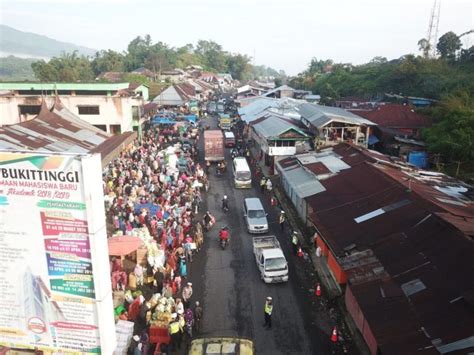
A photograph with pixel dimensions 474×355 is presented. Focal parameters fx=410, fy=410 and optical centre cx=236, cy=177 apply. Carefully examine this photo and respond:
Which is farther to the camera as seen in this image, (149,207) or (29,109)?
(29,109)

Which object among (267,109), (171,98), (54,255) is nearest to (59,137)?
(54,255)

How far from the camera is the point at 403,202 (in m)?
16.6

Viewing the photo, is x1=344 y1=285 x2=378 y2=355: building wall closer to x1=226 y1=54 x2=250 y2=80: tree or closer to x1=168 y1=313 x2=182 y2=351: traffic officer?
x1=168 y1=313 x2=182 y2=351: traffic officer

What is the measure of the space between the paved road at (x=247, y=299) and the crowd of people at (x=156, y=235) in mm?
642

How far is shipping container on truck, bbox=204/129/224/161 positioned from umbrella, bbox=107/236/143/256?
60.1 feet

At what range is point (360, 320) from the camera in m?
13.0

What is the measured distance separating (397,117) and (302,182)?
20.9 meters

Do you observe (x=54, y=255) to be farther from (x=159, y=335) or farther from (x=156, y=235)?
(x=156, y=235)

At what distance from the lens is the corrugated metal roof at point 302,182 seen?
71.9 ft

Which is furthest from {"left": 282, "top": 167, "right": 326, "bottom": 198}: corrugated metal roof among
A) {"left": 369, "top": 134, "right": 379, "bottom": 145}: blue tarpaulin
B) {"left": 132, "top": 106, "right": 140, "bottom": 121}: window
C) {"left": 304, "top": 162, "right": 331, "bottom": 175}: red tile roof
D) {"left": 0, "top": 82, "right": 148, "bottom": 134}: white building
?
{"left": 132, "top": 106, "right": 140, "bottom": 121}: window

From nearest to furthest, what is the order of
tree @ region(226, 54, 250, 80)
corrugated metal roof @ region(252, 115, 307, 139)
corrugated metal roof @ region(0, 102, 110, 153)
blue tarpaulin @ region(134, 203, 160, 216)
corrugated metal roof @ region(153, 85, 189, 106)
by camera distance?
blue tarpaulin @ region(134, 203, 160, 216) < corrugated metal roof @ region(0, 102, 110, 153) < corrugated metal roof @ region(252, 115, 307, 139) < corrugated metal roof @ region(153, 85, 189, 106) < tree @ region(226, 54, 250, 80)

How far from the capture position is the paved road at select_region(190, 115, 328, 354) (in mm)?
13586

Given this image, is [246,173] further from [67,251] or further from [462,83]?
[462,83]

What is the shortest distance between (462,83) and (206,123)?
32.8 metres
